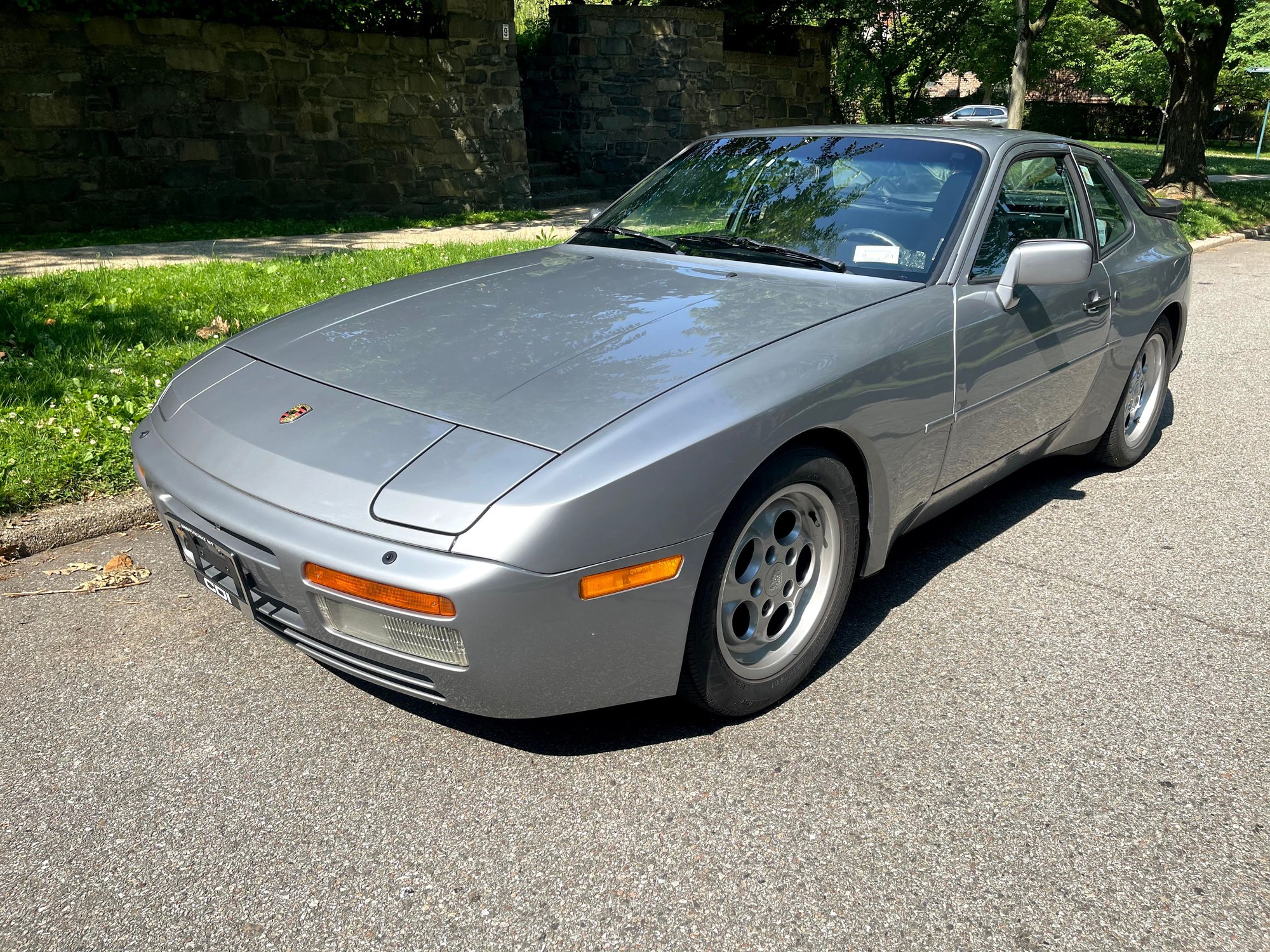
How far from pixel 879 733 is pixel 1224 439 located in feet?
11.4

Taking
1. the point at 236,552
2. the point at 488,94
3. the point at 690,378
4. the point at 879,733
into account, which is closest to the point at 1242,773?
the point at 879,733

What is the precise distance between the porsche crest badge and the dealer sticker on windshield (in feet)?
5.94

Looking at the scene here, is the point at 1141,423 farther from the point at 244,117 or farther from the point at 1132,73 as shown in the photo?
the point at 1132,73

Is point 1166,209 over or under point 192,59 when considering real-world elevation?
under

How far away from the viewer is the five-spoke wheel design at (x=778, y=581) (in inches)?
104

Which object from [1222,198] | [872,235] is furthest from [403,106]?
[1222,198]

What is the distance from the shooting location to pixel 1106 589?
3523 millimetres

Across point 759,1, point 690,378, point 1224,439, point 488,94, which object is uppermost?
point 759,1

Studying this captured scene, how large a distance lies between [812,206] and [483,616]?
2.16 m

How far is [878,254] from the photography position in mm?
3324

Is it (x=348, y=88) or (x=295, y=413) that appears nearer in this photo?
(x=295, y=413)

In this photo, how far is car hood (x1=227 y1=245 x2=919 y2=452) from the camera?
A: 98.0 inches

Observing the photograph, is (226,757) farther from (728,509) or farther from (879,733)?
(879,733)

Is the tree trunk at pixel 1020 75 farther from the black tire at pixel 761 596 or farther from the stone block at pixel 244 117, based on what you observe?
the black tire at pixel 761 596
